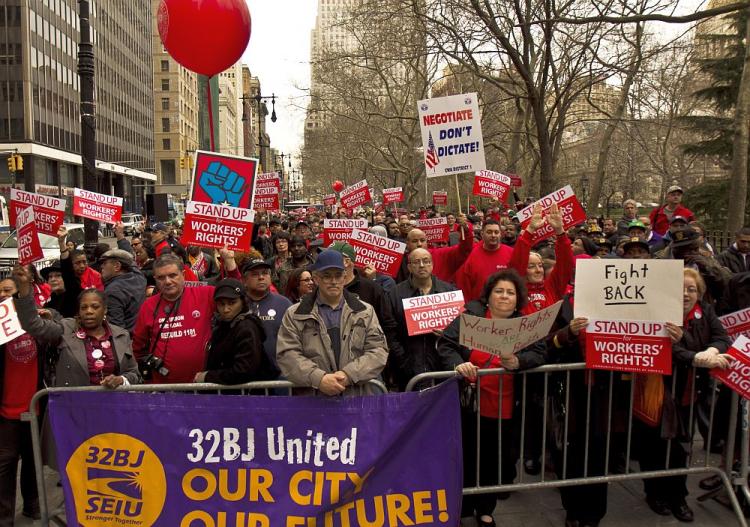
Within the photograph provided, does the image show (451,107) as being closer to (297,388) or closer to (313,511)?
(297,388)

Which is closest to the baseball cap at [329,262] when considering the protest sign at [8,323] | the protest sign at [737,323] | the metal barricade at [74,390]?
the metal barricade at [74,390]

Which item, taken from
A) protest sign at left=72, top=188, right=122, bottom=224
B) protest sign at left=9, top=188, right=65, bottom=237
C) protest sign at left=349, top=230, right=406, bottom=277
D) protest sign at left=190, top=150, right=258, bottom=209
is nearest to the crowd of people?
protest sign at left=190, top=150, right=258, bottom=209

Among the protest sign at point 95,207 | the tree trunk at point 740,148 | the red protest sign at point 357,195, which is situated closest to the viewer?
the protest sign at point 95,207

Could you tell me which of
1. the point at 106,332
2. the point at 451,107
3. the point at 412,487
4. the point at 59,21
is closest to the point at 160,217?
the point at 451,107

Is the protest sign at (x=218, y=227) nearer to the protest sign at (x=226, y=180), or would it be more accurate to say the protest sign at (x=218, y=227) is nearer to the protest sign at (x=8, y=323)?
the protest sign at (x=226, y=180)

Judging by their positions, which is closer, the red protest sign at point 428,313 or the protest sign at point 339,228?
the red protest sign at point 428,313

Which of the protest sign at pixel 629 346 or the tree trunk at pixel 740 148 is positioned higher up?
the tree trunk at pixel 740 148

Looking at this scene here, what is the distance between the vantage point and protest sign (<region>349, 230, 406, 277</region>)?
24.3ft

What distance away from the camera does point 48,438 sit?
4.26m

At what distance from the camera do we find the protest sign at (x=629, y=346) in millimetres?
4324

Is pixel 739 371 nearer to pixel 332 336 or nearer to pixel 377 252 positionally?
pixel 332 336

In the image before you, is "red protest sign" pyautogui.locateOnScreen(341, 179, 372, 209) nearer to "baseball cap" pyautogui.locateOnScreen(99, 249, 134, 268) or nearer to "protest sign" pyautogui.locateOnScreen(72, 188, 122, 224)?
"protest sign" pyautogui.locateOnScreen(72, 188, 122, 224)

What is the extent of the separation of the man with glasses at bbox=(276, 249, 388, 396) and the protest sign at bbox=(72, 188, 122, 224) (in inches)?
247

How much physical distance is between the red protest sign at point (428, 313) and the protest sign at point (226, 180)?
2.07 m
